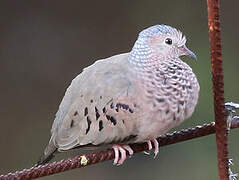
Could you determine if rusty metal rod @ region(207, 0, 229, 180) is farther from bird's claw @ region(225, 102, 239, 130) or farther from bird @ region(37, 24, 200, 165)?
bird @ region(37, 24, 200, 165)

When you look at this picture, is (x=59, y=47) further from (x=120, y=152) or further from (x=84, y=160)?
(x=84, y=160)

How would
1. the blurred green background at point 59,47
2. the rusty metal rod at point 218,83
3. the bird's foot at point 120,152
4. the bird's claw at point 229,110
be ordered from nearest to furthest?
1. the rusty metal rod at point 218,83
2. the bird's claw at point 229,110
3. the bird's foot at point 120,152
4. the blurred green background at point 59,47

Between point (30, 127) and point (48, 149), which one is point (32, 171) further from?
point (30, 127)

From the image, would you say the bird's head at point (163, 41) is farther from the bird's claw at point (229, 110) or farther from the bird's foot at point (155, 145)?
the bird's claw at point (229, 110)

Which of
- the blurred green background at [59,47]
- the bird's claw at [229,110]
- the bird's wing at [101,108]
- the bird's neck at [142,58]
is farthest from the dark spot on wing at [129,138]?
the blurred green background at [59,47]

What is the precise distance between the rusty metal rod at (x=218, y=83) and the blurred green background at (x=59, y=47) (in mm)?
1836

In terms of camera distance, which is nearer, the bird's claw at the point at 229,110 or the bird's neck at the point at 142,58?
the bird's claw at the point at 229,110

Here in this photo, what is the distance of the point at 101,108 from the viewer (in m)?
1.56

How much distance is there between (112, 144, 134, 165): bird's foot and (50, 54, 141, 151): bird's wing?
0.02 meters

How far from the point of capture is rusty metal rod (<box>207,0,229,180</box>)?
1.22 metres

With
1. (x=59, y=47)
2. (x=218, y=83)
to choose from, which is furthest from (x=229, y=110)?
(x=59, y=47)

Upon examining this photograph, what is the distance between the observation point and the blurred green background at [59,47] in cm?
317

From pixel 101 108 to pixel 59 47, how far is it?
173cm

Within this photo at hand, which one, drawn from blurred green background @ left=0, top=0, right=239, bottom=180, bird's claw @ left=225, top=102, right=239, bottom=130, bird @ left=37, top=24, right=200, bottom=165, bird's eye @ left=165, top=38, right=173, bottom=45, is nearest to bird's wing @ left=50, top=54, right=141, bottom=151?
bird @ left=37, top=24, right=200, bottom=165
